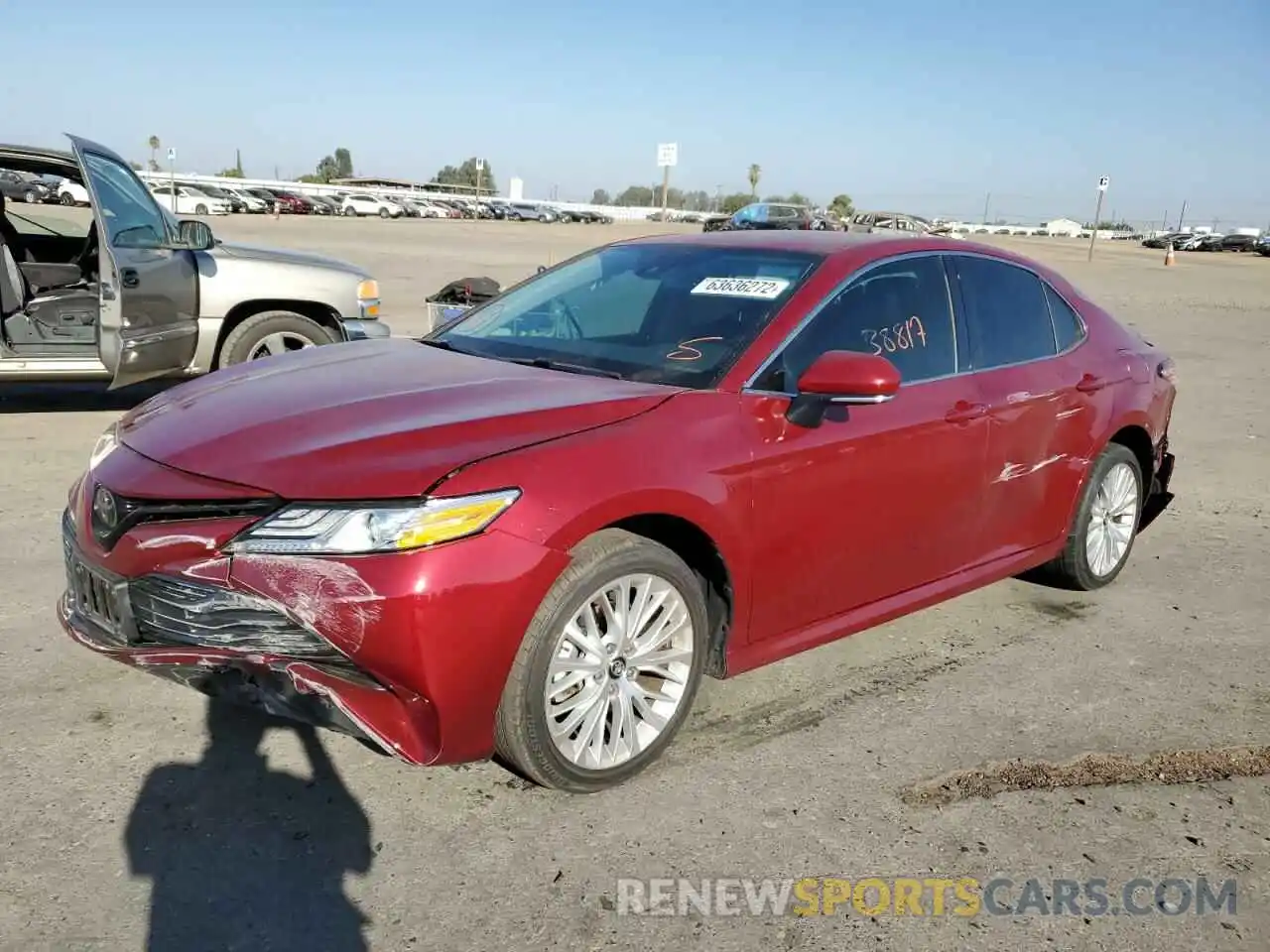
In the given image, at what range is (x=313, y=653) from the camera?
2.72 meters

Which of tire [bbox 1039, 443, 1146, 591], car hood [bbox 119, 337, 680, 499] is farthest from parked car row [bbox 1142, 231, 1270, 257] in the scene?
car hood [bbox 119, 337, 680, 499]

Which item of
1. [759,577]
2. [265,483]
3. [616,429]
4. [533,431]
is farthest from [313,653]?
[759,577]

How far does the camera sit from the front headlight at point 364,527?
2.69m

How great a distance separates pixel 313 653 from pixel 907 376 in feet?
7.64

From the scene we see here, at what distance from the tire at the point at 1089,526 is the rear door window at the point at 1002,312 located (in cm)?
66

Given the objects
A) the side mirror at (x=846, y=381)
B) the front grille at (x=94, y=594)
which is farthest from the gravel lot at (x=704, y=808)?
the side mirror at (x=846, y=381)

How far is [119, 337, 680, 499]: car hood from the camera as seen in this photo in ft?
9.21

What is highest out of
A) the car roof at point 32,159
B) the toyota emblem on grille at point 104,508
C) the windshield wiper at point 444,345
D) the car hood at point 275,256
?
the car roof at point 32,159

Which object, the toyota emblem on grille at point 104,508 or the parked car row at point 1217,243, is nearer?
the toyota emblem on grille at point 104,508

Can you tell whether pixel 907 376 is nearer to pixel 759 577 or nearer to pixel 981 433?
pixel 981 433

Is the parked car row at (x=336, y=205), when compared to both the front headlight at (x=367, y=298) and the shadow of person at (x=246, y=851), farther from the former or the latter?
the shadow of person at (x=246, y=851)

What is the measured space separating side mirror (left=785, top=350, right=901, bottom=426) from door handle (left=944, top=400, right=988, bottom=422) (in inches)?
25.8

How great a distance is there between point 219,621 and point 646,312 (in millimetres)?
1935

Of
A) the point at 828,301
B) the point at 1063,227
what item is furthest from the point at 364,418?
the point at 1063,227
